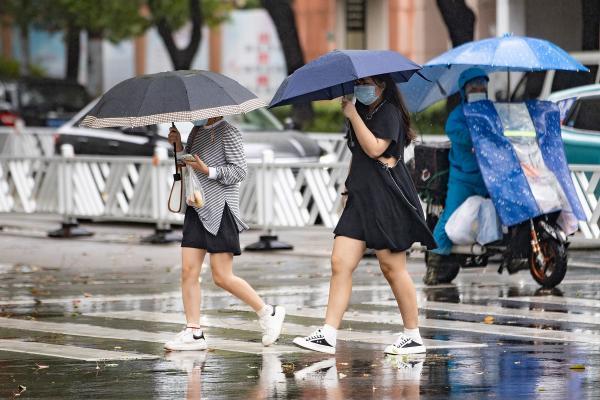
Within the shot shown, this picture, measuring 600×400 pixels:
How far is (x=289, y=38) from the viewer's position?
29.9 m

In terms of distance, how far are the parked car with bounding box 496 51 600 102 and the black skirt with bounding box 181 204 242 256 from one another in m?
9.29

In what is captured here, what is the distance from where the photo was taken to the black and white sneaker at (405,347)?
9766 millimetres

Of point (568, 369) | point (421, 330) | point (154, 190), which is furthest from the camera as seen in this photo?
point (154, 190)

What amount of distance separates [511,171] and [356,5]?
3528 centimetres

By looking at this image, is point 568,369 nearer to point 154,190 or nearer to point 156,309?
point 156,309

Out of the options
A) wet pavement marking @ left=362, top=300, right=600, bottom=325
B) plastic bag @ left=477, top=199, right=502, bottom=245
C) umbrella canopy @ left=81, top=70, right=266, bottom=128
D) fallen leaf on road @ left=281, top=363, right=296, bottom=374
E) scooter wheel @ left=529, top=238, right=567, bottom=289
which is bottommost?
fallen leaf on road @ left=281, top=363, right=296, bottom=374

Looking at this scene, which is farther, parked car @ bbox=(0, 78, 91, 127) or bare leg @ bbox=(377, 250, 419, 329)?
parked car @ bbox=(0, 78, 91, 127)

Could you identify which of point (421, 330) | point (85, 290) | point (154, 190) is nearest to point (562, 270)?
point (421, 330)

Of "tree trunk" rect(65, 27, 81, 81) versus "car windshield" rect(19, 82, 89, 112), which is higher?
"tree trunk" rect(65, 27, 81, 81)

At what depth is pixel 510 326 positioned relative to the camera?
36.9 feet

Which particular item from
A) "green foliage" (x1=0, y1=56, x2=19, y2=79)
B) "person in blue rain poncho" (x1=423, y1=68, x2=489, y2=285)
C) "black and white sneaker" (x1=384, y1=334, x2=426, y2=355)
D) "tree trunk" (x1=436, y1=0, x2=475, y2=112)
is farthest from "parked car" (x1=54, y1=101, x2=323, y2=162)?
"green foliage" (x1=0, y1=56, x2=19, y2=79)

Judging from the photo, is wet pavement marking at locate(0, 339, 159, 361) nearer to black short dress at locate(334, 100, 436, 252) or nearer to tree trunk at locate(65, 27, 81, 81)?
black short dress at locate(334, 100, 436, 252)

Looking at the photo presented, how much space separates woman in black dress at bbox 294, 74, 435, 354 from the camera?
31.9 feet

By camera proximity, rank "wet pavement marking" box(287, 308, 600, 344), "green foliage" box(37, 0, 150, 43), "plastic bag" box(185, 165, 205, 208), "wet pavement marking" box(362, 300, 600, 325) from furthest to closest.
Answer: "green foliage" box(37, 0, 150, 43)
"wet pavement marking" box(362, 300, 600, 325)
"wet pavement marking" box(287, 308, 600, 344)
"plastic bag" box(185, 165, 205, 208)
